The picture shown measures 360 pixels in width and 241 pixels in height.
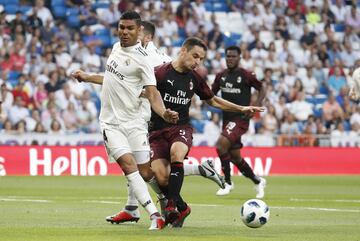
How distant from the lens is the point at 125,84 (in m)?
12.0

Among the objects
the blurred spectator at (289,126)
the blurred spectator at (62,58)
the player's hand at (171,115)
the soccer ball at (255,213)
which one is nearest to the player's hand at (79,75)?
the player's hand at (171,115)

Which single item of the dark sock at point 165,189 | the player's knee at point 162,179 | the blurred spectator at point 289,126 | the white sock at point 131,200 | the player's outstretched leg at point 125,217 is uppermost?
the player's knee at point 162,179

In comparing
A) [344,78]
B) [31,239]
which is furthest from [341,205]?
[344,78]

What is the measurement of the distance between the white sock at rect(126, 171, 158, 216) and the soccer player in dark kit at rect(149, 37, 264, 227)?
748 mm

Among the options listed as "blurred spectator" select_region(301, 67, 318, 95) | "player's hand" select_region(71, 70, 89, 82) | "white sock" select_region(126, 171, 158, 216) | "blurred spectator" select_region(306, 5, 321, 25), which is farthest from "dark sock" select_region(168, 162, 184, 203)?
"blurred spectator" select_region(306, 5, 321, 25)

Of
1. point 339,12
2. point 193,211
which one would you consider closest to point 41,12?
point 339,12

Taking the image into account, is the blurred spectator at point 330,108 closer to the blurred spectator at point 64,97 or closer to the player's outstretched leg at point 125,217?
the blurred spectator at point 64,97

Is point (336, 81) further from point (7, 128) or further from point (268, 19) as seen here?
point (7, 128)

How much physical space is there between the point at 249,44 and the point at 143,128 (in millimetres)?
20417

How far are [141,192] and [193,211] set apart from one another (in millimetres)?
3283

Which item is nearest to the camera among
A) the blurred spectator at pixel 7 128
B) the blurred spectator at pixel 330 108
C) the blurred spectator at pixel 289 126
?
the blurred spectator at pixel 7 128

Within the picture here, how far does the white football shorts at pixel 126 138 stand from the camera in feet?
38.8

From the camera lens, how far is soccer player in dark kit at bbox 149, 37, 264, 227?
12617 mm

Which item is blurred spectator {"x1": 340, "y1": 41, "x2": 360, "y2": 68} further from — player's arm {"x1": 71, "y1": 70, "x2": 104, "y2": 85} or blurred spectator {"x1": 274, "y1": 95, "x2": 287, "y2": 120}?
player's arm {"x1": 71, "y1": 70, "x2": 104, "y2": 85}
